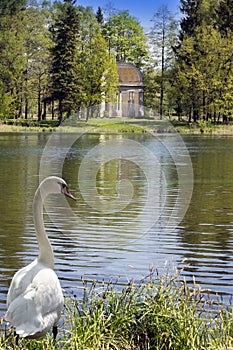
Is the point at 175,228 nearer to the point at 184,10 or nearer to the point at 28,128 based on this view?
the point at 28,128

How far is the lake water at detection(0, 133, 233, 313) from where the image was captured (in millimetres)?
11547

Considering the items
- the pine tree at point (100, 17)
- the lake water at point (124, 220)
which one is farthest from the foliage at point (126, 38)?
the lake water at point (124, 220)

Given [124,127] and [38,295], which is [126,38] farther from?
[38,295]

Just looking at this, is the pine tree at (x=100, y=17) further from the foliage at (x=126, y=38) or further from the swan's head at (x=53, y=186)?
the swan's head at (x=53, y=186)

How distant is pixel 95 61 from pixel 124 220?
6285 cm

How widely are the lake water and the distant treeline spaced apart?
42.8 m

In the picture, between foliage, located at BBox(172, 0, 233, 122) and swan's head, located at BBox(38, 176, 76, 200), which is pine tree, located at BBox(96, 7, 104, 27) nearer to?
foliage, located at BBox(172, 0, 233, 122)

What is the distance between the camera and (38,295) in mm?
5867

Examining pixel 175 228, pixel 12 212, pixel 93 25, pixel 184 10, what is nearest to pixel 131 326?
pixel 175 228

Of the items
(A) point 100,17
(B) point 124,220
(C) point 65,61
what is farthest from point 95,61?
(B) point 124,220

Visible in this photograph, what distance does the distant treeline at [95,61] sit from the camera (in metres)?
76.1

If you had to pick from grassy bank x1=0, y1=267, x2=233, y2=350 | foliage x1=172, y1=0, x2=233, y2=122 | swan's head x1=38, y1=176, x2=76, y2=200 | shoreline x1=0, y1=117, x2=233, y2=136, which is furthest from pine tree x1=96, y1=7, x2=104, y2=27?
grassy bank x1=0, y1=267, x2=233, y2=350

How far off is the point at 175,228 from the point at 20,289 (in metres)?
10.0

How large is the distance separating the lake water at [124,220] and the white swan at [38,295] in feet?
2.77
